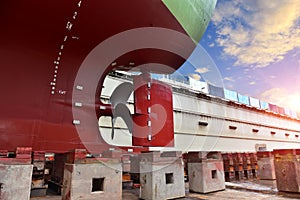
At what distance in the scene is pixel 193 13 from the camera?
3.06m

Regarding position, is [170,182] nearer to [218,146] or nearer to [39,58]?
[39,58]

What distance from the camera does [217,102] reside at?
11391 mm

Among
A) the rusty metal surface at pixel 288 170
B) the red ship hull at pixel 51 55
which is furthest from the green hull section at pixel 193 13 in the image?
the rusty metal surface at pixel 288 170

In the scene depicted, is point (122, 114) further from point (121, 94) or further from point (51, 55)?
point (51, 55)

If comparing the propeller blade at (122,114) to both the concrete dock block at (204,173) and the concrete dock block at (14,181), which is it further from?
the concrete dock block at (14,181)

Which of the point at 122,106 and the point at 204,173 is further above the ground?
the point at 122,106

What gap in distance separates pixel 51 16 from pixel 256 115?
49.4ft

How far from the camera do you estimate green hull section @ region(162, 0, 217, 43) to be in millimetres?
2721

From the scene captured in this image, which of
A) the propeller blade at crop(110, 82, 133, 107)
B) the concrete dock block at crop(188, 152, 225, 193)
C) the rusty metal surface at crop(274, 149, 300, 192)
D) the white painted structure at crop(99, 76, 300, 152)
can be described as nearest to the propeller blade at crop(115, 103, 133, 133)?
the propeller blade at crop(110, 82, 133, 107)

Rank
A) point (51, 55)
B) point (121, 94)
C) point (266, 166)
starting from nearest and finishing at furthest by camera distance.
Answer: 1. point (51, 55)
2. point (121, 94)
3. point (266, 166)

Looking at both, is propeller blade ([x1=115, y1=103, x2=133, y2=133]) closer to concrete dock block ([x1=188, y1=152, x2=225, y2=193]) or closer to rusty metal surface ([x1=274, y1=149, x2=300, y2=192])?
concrete dock block ([x1=188, y1=152, x2=225, y2=193])

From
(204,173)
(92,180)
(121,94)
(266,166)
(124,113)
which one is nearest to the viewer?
(92,180)

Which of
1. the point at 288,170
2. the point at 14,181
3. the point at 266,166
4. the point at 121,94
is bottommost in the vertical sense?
the point at 266,166

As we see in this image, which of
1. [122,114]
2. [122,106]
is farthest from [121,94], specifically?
[122,114]
